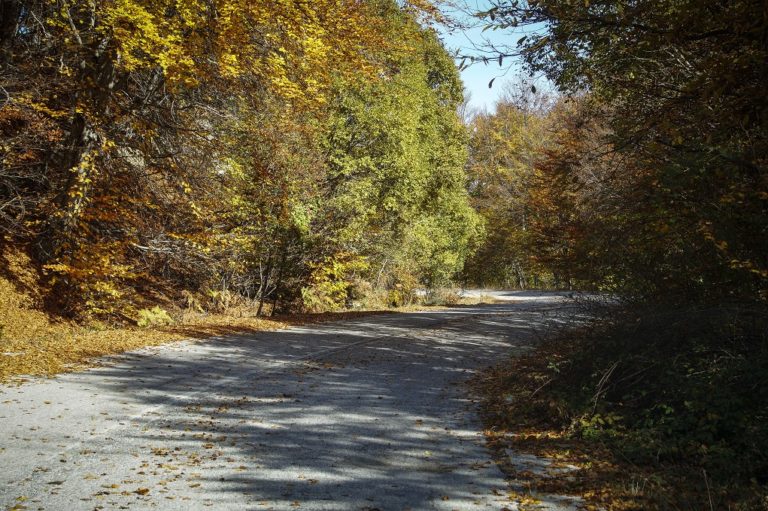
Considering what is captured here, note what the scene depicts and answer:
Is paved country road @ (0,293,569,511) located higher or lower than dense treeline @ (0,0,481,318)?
lower

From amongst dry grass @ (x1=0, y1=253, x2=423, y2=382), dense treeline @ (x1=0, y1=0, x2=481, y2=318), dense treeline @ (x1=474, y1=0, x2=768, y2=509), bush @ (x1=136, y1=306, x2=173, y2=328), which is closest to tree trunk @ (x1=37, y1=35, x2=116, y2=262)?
dense treeline @ (x1=0, y1=0, x2=481, y2=318)

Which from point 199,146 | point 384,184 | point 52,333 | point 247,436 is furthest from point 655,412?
point 384,184

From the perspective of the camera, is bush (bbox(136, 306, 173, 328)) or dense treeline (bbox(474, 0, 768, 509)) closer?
dense treeline (bbox(474, 0, 768, 509))

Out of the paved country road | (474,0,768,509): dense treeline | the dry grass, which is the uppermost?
(474,0,768,509): dense treeline

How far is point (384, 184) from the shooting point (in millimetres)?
21875

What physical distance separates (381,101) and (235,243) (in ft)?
24.4

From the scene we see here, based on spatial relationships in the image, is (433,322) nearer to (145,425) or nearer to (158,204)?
(158,204)

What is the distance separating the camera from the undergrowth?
5242mm

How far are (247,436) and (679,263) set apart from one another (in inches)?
238

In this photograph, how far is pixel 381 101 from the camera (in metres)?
20.7

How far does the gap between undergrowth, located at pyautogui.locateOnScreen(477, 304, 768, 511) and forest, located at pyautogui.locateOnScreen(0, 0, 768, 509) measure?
31 mm

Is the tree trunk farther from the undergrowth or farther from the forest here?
the undergrowth

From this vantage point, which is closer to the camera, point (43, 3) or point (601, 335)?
point (601, 335)

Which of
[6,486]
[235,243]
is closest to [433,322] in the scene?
[235,243]
